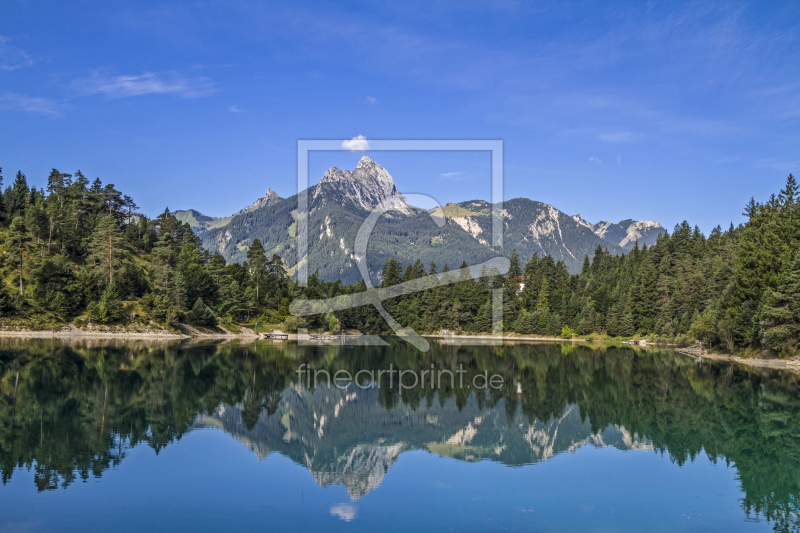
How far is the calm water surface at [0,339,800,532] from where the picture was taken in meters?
14.2

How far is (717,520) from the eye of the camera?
47.1 feet

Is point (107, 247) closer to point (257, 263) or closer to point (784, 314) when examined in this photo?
point (257, 263)

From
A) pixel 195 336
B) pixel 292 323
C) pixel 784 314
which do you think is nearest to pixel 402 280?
pixel 292 323

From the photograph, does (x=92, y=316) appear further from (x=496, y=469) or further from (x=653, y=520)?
(x=653, y=520)

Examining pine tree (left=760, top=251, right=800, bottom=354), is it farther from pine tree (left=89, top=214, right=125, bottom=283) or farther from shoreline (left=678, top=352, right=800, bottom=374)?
pine tree (left=89, top=214, right=125, bottom=283)

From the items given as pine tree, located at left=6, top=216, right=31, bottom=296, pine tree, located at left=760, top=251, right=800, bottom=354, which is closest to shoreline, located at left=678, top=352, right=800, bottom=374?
pine tree, located at left=760, top=251, right=800, bottom=354

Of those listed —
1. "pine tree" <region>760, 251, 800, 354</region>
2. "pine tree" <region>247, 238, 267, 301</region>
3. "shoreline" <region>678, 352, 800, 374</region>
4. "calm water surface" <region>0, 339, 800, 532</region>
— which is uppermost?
"pine tree" <region>247, 238, 267, 301</region>

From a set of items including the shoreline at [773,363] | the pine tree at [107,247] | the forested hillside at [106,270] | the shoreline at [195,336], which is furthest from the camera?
the pine tree at [107,247]

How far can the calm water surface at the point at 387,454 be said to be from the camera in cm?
1422

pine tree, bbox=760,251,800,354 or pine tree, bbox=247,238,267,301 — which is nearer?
pine tree, bbox=760,251,800,354

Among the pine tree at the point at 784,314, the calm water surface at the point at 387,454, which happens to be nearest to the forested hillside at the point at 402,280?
the pine tree at the point at 784,314

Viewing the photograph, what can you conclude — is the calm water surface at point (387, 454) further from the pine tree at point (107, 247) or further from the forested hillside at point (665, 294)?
the pine tree at point (107, 247)

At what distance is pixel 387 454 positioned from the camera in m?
21.9

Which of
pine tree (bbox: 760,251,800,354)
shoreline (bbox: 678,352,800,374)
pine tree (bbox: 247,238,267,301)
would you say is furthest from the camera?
pine tree (bbox: 247,238,267,301)
